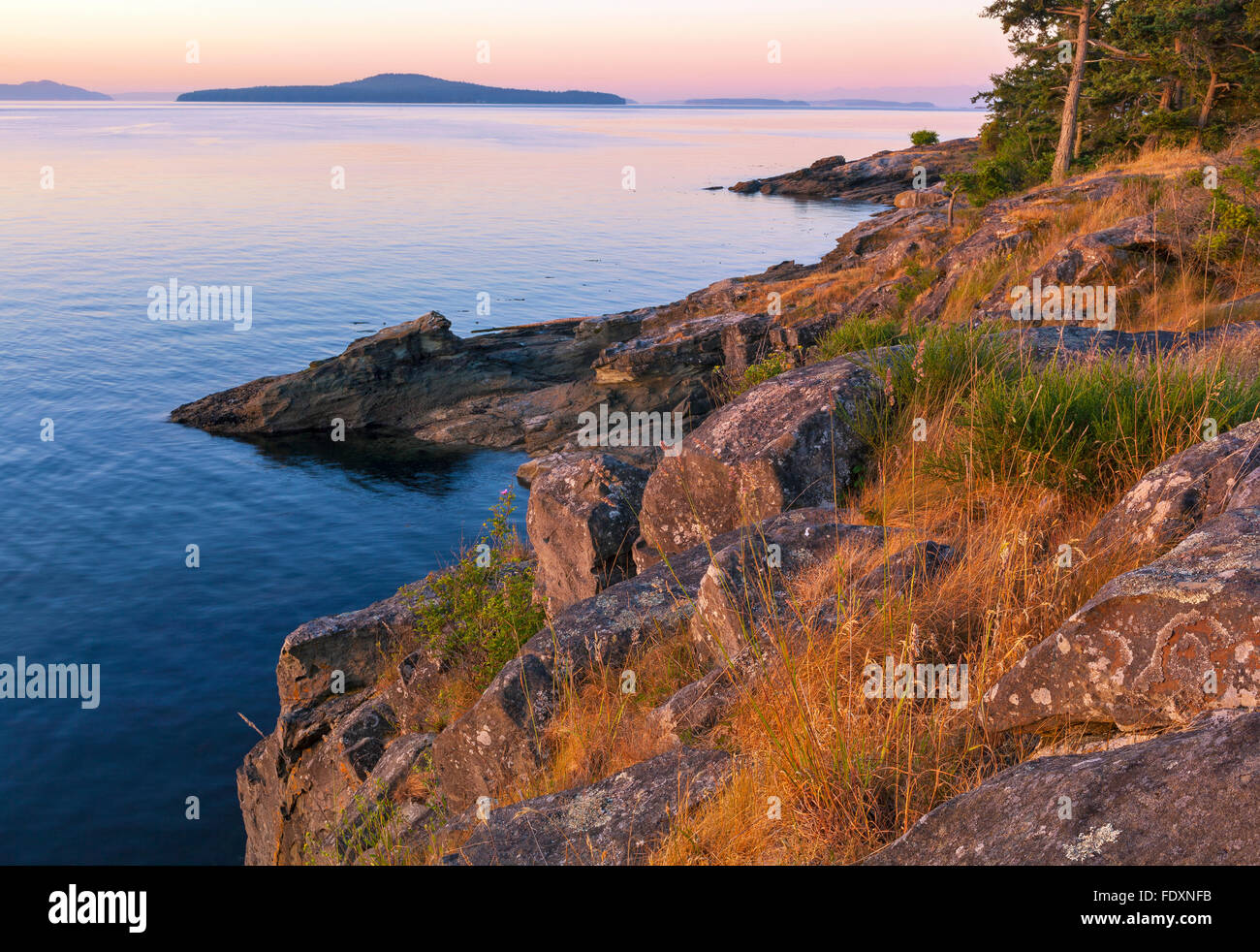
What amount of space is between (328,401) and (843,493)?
117 feet

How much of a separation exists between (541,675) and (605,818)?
112 inches

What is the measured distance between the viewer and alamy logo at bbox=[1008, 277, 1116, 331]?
13.6 metres

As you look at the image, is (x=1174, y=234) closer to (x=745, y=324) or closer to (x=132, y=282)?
(x=745, y=324)

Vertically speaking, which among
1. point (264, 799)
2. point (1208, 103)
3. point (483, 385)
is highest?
point (1208, 103)

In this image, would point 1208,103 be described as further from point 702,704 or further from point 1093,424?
point 702,704

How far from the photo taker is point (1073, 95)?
36938 mm

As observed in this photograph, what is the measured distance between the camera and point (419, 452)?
37.5m

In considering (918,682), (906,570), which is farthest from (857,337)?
(918,682)

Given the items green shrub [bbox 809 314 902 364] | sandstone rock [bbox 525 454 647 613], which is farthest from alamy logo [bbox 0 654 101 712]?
green shrub [bbox 809 314 902 364]

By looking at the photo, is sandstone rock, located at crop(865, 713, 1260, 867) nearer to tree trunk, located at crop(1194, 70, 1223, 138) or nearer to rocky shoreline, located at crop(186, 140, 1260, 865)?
rocky shoreline, located at crop(186, 140, 1260, 865)

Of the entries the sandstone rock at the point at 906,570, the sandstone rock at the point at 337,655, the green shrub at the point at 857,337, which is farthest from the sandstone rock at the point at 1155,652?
the sandstone rock at the point at 337,655

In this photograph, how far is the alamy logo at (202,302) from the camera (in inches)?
2073

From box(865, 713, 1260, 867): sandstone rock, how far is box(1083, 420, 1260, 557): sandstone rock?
1974 millimetres

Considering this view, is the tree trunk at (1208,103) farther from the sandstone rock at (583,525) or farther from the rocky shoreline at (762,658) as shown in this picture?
the sandstone rock at (583,525)
